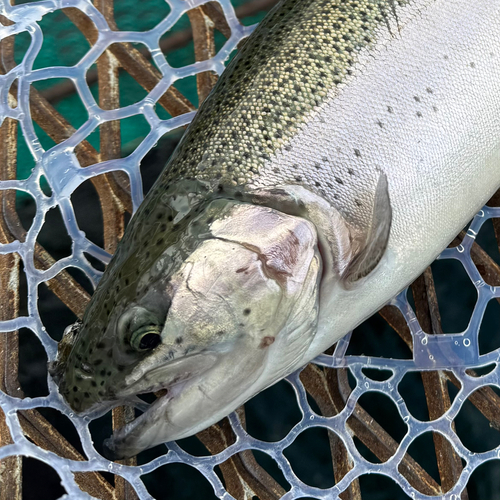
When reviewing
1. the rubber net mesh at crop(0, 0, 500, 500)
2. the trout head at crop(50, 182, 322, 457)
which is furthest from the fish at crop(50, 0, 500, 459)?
the rubber net mesh at crop(0, 0, 500, 500)

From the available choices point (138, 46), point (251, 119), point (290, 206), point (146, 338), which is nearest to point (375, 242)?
point (290, 206)

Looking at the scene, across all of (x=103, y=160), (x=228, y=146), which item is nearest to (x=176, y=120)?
(x=103, y=160)

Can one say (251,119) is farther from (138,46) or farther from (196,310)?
(138,46)

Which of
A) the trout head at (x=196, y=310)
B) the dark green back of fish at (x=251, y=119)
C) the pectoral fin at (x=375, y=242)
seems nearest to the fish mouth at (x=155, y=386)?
the trout head at (x=196, y=310)

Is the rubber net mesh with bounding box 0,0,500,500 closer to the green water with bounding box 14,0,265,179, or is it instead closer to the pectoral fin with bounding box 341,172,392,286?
the pectoral fin with bounding box 341,172,392,286

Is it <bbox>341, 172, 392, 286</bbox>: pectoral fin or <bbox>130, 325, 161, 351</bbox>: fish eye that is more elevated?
<bbox>130, 325, 161, 351</bbox>: fish eye

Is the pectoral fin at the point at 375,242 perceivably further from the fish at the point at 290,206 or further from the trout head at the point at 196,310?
the trout head at the point at 196,310

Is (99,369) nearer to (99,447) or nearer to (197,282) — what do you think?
(197,282)

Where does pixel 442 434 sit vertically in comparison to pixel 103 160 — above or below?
below
